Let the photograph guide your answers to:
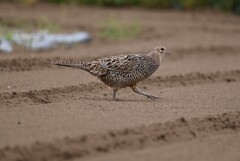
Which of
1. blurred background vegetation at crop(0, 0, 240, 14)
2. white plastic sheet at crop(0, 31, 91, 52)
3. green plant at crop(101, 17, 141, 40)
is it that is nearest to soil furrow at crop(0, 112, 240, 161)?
white plastic sheet at crop(0, 31, 91, 52)

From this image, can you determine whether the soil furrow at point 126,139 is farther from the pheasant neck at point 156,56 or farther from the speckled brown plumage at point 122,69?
the pheasant neck at point 156,56

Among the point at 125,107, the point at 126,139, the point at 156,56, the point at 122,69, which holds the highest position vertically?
the point at 156,56

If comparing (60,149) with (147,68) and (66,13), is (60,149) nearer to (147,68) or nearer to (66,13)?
(147,68)

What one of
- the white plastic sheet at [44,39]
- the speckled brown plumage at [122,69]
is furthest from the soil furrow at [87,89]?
the white plastic sheet at [44,39]

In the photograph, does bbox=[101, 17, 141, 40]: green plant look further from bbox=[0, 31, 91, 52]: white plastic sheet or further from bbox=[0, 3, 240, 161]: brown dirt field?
bbox=[0, 31, 91, 52]: white plastic sheet

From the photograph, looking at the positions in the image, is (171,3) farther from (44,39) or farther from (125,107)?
(125,107)

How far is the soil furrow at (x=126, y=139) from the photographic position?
279 inches

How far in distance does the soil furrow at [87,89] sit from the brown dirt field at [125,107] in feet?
0.05

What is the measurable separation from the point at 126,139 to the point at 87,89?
3488 millimetres

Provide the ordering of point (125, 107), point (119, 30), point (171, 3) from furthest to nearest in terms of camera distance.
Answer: point (171, 3) → point (119, 30) → point (125, 107)

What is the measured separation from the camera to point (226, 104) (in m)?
9.88

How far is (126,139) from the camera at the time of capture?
25.2 ft

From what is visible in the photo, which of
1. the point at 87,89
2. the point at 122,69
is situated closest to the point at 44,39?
the point at 87,89

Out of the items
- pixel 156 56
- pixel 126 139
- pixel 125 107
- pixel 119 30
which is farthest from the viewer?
pixel 119 30
